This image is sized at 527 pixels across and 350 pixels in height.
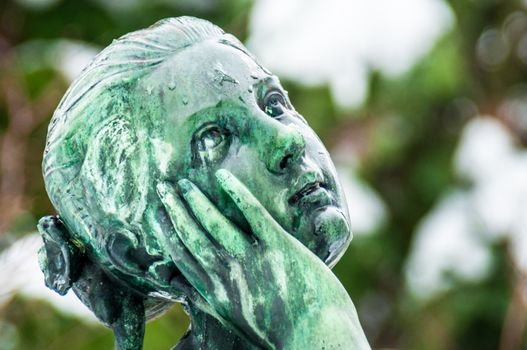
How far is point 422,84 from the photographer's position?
339 inches

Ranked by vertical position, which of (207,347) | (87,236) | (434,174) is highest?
(87,236)


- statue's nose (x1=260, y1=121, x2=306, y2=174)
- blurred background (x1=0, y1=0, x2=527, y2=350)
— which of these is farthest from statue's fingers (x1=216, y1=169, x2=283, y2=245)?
blurred background (x1=0, y1=0, x2=527, y2=350)

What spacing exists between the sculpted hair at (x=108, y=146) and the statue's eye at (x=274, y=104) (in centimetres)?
17

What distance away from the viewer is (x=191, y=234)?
6.80 feet

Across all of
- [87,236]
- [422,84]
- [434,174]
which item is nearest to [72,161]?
[87,236]

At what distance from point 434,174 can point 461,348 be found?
4.62 ft

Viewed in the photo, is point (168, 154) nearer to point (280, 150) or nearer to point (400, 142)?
point (280, 150)

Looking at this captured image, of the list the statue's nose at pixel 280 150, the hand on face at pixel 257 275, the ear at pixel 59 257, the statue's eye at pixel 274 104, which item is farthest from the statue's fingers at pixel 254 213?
the ear at pixel 59 257

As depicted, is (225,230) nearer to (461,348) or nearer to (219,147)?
(219,147)

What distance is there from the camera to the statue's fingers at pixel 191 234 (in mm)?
2064

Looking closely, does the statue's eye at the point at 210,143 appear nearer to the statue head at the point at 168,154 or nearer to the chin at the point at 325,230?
the statue head at the point at 168,154

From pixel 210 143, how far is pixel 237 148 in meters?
0.05

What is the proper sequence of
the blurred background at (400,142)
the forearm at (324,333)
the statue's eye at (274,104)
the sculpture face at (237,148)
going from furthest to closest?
the blurred background at (400,142)
the statue's eye at (274,104)
the sculpture face at (237,148)
the forearm at (324,333)

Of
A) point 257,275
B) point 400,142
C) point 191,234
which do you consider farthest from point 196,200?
point 400,142
